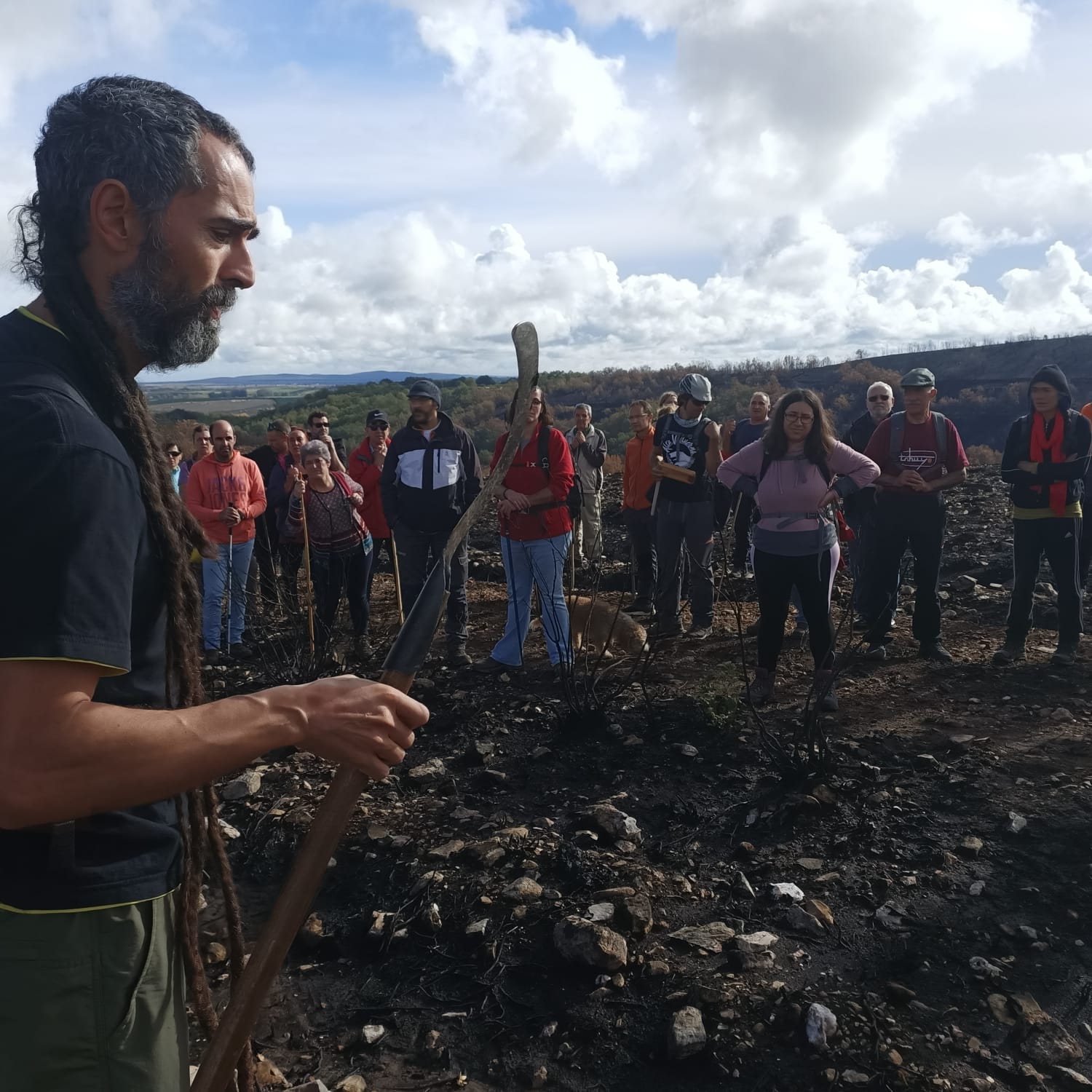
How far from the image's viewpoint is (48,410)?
955 millimetres

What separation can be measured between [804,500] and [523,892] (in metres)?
2.74

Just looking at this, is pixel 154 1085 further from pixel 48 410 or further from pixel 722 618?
pixel 722 618

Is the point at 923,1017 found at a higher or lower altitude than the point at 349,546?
lower

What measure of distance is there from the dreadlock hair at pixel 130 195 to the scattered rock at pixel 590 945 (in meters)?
1.90

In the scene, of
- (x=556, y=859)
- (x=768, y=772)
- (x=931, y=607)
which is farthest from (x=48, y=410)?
(x=931, y=607)

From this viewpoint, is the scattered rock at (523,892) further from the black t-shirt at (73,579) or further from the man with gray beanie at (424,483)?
the man with gray beanie at (424,483)

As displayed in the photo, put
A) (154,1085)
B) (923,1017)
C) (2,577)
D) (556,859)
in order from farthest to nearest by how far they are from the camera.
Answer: (556,859) → (923,1017) → (154,1085) → (2,577)

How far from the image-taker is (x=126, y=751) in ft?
3.15

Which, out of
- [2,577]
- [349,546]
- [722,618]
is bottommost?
[722,618]

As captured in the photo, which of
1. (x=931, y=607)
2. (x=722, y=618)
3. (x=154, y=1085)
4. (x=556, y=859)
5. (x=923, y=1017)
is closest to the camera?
(x=154, y=1085)

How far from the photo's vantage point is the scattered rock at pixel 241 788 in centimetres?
399

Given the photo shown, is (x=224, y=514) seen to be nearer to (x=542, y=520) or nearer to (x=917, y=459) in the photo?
(x=542, y=520)

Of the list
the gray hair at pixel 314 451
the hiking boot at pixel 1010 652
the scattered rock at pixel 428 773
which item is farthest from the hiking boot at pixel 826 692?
the gray hair at pixel 314 451

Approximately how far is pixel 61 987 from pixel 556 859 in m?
2.32
